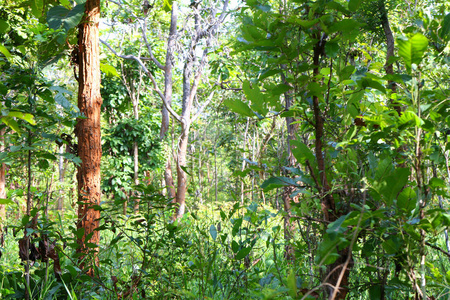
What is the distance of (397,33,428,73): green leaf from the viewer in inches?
33.0

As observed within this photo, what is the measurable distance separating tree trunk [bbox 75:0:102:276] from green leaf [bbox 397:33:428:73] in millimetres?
2308

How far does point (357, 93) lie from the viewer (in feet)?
3.63

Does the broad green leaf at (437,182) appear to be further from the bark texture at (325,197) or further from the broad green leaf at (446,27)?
the broad green leaf at (446,27)

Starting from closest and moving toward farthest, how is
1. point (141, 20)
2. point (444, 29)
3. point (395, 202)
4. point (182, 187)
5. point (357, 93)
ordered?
1. point (395, 202)
2. point (444, 29)
3. point (357, 93)
4. point (182, 187)
5. point (141, 20)

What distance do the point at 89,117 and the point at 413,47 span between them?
2.38 meters

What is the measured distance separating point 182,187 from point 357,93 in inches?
323

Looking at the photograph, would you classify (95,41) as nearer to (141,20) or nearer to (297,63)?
(297,63)

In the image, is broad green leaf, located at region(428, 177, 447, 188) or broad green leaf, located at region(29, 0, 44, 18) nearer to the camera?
broad green leaf, located at region(428, 177, 447, 188)

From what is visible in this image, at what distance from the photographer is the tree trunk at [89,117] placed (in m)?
2.59

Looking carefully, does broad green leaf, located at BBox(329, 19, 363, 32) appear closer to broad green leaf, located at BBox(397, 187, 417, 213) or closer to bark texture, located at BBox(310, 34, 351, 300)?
bark texture, located at BBox(310, 34, 351, 300)

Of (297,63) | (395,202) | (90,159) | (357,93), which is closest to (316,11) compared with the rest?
(297,63)

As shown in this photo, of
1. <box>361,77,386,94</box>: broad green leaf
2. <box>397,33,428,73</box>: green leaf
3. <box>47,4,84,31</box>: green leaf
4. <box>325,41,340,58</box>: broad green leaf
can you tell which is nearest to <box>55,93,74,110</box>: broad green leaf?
<box>47,4,84,31</box>: green leaf

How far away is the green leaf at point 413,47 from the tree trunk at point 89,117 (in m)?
2.31

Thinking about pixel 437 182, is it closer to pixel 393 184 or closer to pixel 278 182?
pixel 393 184
